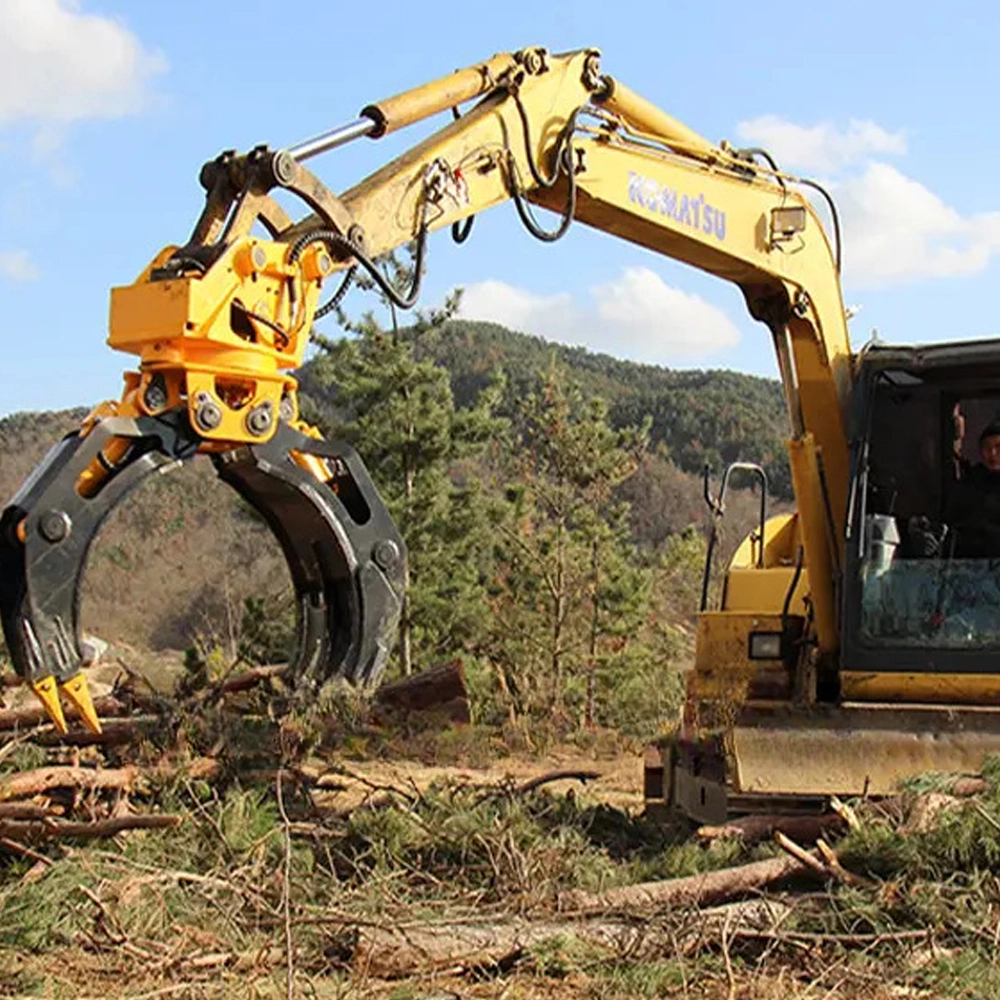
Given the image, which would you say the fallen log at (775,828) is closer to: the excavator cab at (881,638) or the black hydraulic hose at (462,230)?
the excavator cab at (881,638)

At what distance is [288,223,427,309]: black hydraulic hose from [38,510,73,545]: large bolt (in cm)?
136

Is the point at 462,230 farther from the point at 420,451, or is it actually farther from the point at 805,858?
the point at 420,451

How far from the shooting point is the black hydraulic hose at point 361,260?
5879 millimetres

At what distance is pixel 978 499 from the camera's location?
26.1 feet

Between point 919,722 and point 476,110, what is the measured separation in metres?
3.60

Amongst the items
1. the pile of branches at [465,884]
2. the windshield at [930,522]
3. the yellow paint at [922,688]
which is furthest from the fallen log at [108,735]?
the windshield at [930,522]

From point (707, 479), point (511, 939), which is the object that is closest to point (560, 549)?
point (707, 479)

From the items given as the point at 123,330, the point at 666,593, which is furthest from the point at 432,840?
the point at 666,593

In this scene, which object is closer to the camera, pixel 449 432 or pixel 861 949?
pixel 861 949

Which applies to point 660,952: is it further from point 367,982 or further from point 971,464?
point 971,464

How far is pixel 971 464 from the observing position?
8.07m

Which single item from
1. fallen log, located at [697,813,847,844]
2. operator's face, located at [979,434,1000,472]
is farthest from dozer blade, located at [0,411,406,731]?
operator's face, located at [979,434,1000,472]

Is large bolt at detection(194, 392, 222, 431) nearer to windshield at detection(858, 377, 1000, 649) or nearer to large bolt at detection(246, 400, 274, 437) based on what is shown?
large bolt at detection(246, 400, 274, 437)

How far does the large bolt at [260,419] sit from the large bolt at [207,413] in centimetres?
15
